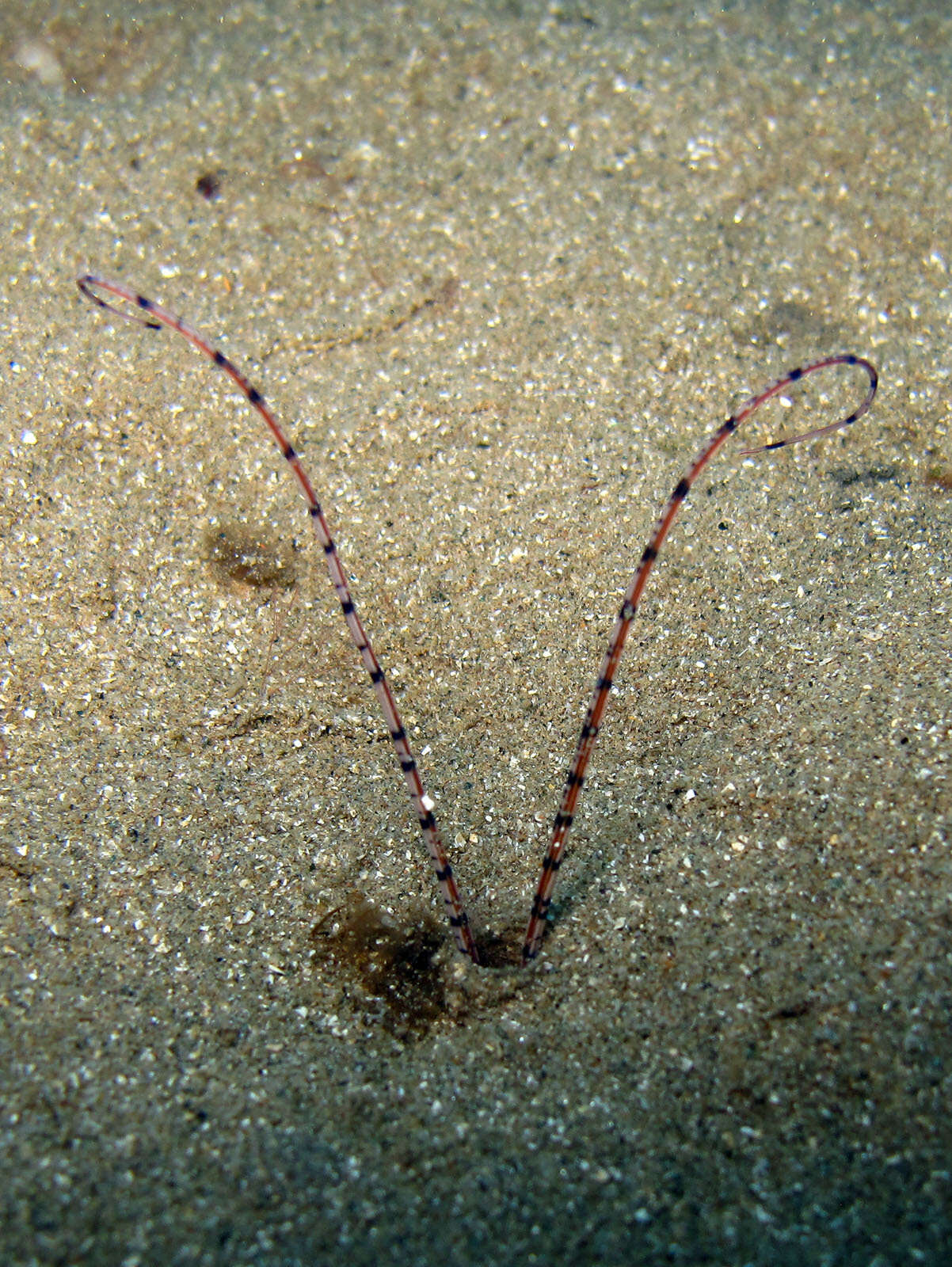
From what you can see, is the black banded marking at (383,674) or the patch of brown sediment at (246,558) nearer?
the black banded marking at (383,674)

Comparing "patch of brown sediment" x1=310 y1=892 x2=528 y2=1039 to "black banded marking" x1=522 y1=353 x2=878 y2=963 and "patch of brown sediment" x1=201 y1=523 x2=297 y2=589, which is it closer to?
"black banded marking" x1=522 y1=353 x2=878 y2=963

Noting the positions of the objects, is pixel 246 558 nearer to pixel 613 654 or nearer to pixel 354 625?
pixel 354 625

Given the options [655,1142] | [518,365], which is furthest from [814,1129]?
[518,365]

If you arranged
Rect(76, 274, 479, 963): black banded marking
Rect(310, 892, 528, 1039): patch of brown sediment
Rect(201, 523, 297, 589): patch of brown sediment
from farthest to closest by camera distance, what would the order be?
Rect(201, 523, 297, 589): patch of brown sediment, Rect(310, 892, 528, 1039): patch of brown sediment, Rect(76, 274, 479, 963): black banded marking

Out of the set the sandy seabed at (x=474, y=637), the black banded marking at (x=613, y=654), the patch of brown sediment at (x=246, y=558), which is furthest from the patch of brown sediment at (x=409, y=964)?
the patch of brown sediment at (x=246, y=558)

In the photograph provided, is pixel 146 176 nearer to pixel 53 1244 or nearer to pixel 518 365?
pixel 518 365

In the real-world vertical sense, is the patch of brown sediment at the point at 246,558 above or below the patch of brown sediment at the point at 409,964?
above

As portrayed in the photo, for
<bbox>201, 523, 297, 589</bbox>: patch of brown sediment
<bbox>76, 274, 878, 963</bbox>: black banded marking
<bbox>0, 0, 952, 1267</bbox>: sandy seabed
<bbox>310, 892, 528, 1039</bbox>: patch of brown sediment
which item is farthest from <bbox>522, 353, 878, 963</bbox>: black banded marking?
<bbox>201, 523, 297, 589</bbox>: patch of brown sediment

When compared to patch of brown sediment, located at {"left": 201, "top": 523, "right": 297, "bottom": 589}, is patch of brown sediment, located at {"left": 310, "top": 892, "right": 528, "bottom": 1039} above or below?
below

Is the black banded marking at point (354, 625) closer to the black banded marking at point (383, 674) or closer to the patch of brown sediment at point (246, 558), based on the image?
the black banded marking at point (383, 674)
